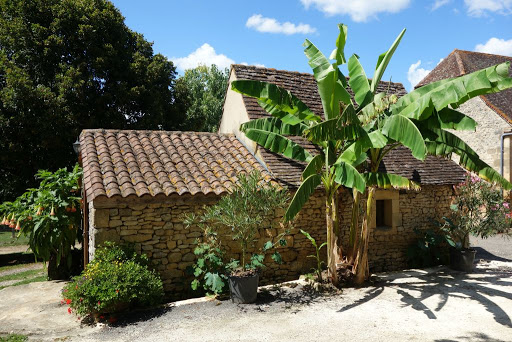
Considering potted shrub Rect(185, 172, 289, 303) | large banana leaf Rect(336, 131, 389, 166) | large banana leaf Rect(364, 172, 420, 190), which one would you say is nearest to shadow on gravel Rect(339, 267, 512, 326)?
potted shrub Rect(185, 172, 289, 303)

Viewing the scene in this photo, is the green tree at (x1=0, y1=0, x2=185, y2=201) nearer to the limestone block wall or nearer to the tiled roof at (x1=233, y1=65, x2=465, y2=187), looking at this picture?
the tiled roof at (x1=233, y1=65, x2=465, y2=187)

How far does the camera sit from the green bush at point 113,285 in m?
6.21

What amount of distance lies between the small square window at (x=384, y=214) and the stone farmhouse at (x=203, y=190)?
0.03 meters

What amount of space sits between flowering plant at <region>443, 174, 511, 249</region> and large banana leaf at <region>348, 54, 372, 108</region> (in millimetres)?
4078

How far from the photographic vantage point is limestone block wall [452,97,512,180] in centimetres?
1583

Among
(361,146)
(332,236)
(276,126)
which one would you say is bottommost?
(332,236)

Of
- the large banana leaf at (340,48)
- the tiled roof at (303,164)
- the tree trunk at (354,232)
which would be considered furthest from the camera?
the tiled roof at (303,164)

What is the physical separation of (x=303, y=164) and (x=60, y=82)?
10.8 m

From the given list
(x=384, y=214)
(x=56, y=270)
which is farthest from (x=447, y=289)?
(x=56, y=270)

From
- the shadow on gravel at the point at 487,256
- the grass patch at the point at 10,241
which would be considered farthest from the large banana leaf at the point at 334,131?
the grass patch at the point at 10,241

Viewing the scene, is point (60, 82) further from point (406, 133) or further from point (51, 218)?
point (406, 133)

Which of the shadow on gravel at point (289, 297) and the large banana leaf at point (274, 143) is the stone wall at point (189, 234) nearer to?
the shadow on gravel at point (289, 297)

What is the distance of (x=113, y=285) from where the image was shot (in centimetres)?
626

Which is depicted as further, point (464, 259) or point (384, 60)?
point (464, 259)
